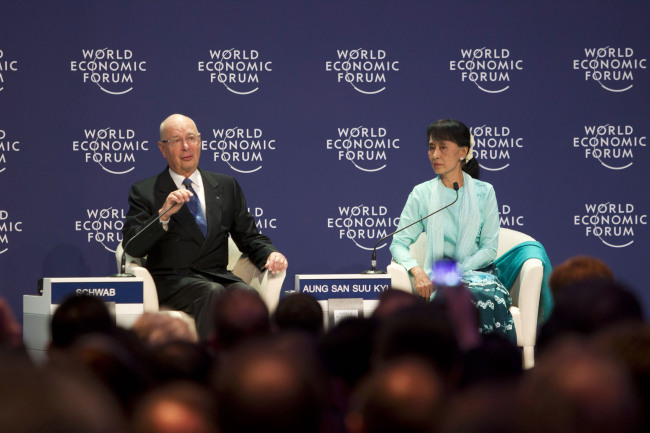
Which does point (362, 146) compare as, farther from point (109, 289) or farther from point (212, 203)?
point (109, 289)

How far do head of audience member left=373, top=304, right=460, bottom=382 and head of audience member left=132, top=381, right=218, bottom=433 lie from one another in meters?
0.30

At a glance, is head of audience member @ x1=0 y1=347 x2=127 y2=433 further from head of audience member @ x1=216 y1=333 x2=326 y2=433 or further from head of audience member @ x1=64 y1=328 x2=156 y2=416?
head of audience member @ x1=64 y1=328 x2=156 y2=416

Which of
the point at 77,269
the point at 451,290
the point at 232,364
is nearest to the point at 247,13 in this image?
the point at 77,269

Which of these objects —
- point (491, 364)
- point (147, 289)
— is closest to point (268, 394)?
point (491, 364)

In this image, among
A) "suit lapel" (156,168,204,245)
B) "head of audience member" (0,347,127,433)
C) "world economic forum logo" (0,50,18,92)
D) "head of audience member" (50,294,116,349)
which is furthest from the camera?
"world economic forum logo" (0,50,18,92)

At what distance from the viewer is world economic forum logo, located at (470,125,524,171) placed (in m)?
5.62

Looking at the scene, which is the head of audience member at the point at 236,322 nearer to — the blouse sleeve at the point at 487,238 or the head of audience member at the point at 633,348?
the head of audience member at the point at 633,348

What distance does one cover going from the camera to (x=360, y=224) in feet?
18.4

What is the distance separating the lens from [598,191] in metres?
5.68

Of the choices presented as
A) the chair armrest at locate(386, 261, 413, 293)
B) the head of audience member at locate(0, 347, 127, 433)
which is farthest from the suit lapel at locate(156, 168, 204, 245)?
the head of audience member at locate(0, 347, 127, 433)

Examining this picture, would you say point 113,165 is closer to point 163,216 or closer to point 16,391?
point 163,216

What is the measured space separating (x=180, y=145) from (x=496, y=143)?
7.72ft

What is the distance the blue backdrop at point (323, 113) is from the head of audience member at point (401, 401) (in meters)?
4.68

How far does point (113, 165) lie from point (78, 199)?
34 cm
